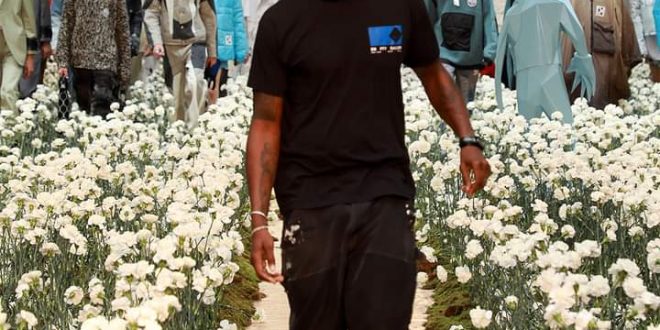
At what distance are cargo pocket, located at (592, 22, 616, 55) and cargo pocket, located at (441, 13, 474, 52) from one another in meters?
1.42

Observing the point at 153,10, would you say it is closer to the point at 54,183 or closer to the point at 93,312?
the point at 54,183

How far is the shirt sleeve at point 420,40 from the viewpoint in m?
4.89

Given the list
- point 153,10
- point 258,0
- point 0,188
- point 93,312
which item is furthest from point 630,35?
point 93,312

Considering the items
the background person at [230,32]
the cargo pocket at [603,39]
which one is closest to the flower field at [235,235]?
the cargo pocket at [603,39]

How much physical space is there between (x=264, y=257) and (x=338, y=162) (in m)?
0.37

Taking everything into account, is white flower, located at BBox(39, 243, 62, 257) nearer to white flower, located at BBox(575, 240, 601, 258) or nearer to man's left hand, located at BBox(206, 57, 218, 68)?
white flower, located at BBox(575, 240, 601, 258)

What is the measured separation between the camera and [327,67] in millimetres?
4668

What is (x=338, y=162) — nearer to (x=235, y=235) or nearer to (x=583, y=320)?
(x=583, y=320)

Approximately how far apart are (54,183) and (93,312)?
2.83m

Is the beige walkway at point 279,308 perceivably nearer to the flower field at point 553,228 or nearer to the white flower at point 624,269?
the flower field at point 553,228

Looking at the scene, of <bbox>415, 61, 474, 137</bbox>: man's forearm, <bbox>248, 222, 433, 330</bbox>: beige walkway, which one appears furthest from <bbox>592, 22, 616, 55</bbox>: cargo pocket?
<bbox>415, 61, 474, 137</bbox>: man's forearm

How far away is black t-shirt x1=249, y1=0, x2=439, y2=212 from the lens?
468cm

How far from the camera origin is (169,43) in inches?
559

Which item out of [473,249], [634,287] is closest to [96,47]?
[473,249]
